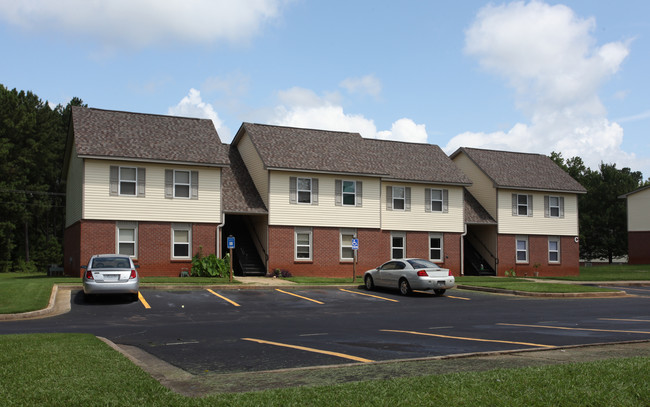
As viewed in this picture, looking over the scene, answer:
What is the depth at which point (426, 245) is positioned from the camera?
35969 mm

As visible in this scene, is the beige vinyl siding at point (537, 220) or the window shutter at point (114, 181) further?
the beige vinyl siding at point (537, 220)

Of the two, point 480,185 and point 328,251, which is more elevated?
point 480,185

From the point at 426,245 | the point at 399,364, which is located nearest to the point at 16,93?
the point at 426,245

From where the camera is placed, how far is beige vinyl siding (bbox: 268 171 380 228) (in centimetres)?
3162

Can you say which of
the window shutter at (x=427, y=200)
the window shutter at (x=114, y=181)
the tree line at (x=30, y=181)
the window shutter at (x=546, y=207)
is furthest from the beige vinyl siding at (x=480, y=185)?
the tree line at (x=30, y=181)

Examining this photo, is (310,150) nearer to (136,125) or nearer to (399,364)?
(136,125)

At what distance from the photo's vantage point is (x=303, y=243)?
106 feet

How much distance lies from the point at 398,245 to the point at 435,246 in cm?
247

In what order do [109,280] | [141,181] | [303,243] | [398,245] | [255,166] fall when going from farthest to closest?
[398,245] < [255,166] < [303,243] < [141,181] < [109,280]

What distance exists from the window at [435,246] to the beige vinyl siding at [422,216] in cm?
40

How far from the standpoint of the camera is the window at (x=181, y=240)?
29344 millimetres

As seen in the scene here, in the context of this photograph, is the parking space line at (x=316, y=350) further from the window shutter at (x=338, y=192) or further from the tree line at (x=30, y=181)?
the tree line at (x=30, y=181)

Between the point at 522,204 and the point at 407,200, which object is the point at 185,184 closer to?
the point at 407,200

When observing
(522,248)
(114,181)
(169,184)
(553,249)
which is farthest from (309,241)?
(553,249)
